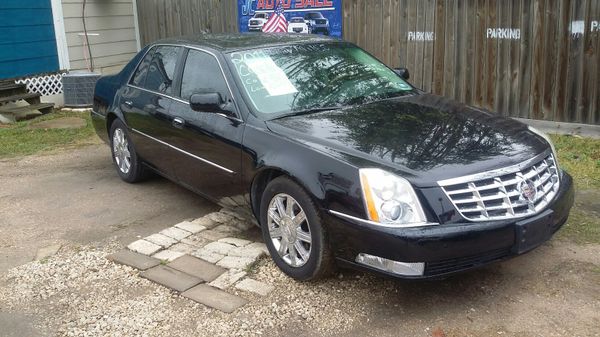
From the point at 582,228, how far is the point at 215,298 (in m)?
2.96

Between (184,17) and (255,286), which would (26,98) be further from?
(255,286)

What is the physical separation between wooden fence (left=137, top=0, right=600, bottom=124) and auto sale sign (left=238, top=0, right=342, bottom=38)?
226 mm

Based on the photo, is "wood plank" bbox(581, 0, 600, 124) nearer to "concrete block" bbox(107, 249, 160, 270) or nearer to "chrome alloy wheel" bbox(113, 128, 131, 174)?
"chrome alloy wheel" bbox(113, 128, 131, 174)

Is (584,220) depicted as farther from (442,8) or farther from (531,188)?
(442,8)

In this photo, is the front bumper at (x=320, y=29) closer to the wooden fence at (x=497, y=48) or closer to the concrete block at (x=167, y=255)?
the wooden fence at (x=497, y=48)

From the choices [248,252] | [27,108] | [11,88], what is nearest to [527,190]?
[248,252]

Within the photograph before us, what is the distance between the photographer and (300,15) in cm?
1013

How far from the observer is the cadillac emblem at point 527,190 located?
353 centimetres

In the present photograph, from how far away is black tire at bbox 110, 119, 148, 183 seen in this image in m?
6.12

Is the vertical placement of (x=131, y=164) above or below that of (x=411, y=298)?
above

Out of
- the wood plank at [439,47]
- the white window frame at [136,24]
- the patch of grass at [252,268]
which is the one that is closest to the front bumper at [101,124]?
the patch of grass at [252,268]

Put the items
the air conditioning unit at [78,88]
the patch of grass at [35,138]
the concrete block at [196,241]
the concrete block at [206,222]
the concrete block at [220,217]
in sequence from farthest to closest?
the air conditioning unit at [78,88], the patch of grass at [35,138], the concrete block at [220,217], the concrete block at [206,222], the concrete block at [196,241]

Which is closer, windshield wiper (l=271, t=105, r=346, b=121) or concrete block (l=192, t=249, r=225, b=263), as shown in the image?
windshield wiper (l=271, t=105, r=346, b=121)

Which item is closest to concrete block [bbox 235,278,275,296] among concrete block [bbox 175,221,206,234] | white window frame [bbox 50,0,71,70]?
concrete block [bbox 175,221,206,234]
